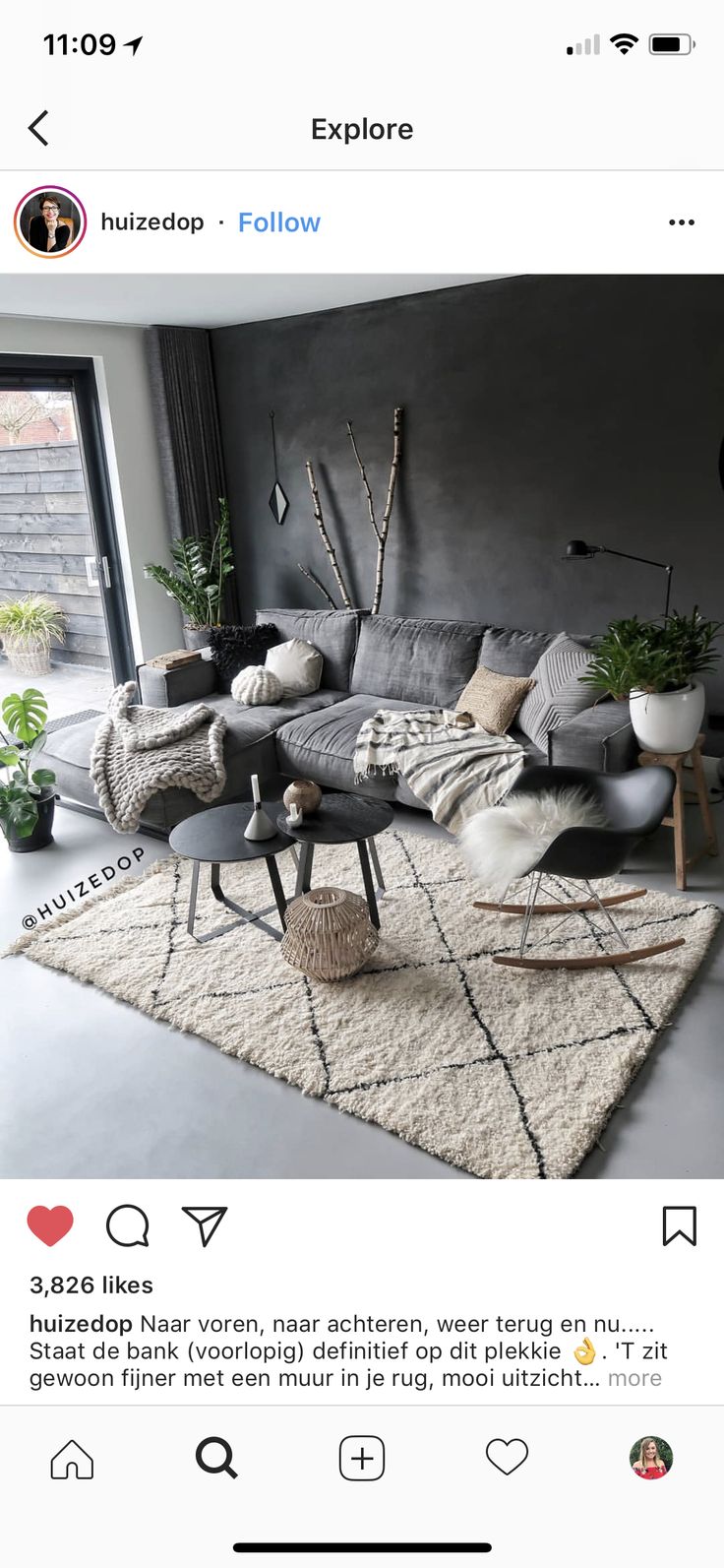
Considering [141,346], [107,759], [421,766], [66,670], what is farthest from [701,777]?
[141,346]

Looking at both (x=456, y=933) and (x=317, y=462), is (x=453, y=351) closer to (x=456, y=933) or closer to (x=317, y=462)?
(x=317, y=462)

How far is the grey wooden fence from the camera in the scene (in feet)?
15.7

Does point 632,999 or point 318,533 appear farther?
point 318,533

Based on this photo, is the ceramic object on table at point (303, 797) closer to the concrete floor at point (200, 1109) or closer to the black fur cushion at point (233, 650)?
the concrete floor at point (200, 1109)

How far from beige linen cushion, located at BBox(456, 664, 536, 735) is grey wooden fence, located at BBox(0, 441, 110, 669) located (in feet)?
7.51

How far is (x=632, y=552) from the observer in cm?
425

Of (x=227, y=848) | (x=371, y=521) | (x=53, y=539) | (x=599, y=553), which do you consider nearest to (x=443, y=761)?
(x=227, y=848)

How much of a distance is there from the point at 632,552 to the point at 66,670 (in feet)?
9.66

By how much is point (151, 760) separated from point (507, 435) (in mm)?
2252
